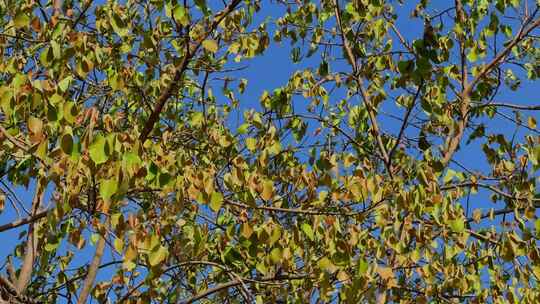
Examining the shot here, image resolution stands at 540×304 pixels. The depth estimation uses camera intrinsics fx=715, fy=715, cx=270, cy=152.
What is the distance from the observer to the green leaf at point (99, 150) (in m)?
3.53

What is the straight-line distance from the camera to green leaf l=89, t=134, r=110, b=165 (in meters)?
3.53

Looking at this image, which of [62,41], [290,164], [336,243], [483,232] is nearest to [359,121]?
[290,164]

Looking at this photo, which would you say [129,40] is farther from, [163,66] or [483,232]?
[483,232]

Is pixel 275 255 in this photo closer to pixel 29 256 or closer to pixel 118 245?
pixel 118 245

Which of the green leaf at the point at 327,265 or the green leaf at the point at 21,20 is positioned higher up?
the green leaf at the point at 21,20

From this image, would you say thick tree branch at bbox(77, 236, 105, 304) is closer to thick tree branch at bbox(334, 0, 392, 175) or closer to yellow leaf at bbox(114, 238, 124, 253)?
yellow leaf at bbox(114, 238, 124, 253)

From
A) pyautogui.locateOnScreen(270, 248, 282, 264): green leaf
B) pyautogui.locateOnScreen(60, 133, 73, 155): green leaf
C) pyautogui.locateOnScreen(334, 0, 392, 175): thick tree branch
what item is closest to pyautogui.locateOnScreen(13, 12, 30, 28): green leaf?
pyautogui.locateOnScreen(60, 133, 73, 155): green leaf

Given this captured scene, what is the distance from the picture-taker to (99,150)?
3551mm

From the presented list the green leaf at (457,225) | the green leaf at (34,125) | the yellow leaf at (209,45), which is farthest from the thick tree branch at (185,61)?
the green leaf at (457,225)

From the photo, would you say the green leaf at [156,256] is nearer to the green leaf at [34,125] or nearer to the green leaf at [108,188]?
the green leaf at [108,188]

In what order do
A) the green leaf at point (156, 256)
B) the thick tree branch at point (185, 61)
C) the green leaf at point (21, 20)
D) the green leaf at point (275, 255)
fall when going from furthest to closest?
the thick tree branch at point (185, 61), the green leaf at point (275, 255), the green leaf at point (21, 20), the green leaf at point (156, 256)

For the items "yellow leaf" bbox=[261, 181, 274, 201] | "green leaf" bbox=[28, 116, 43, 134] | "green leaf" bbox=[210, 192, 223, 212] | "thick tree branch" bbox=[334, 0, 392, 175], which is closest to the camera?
"green leaf" bbox=[28, 116, 43, 134]

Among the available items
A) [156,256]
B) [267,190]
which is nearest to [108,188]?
[156,256]

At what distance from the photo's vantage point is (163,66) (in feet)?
20.0
